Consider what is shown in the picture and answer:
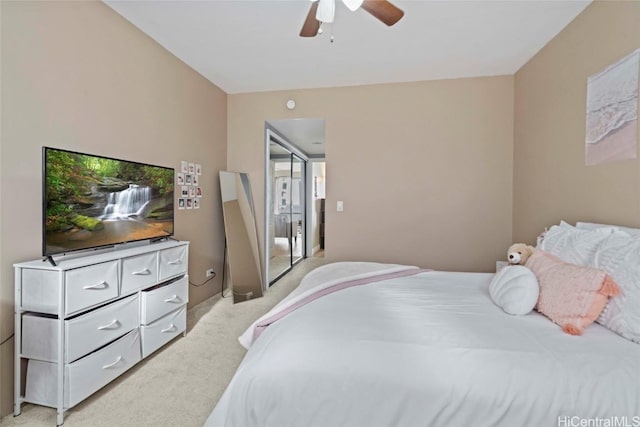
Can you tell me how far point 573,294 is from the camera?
129 cm

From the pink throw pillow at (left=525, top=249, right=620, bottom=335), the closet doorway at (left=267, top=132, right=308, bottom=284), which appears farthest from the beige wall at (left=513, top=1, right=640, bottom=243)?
the closet doorway at (left=267, top=132, right=308, bottom=284)

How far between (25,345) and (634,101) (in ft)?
12.1

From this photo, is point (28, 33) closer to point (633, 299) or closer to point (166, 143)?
point (166, 143)

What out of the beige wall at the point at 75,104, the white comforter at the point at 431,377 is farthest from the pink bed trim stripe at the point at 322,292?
the beige wall at the point at 75,104

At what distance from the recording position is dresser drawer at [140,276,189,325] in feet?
6.82

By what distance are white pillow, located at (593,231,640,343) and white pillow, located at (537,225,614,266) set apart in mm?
88

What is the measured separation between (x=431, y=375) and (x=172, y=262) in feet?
7.02

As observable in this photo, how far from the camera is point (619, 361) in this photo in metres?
1.00

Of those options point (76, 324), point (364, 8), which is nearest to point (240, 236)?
point (76, 324)

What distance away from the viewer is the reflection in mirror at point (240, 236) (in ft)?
11.4

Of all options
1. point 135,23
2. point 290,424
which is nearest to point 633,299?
point 290,424

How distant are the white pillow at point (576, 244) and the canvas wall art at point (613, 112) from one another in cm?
54

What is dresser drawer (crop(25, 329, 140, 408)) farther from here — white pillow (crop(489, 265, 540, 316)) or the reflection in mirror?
white pillow (crop(489, 265, 540, 316))
